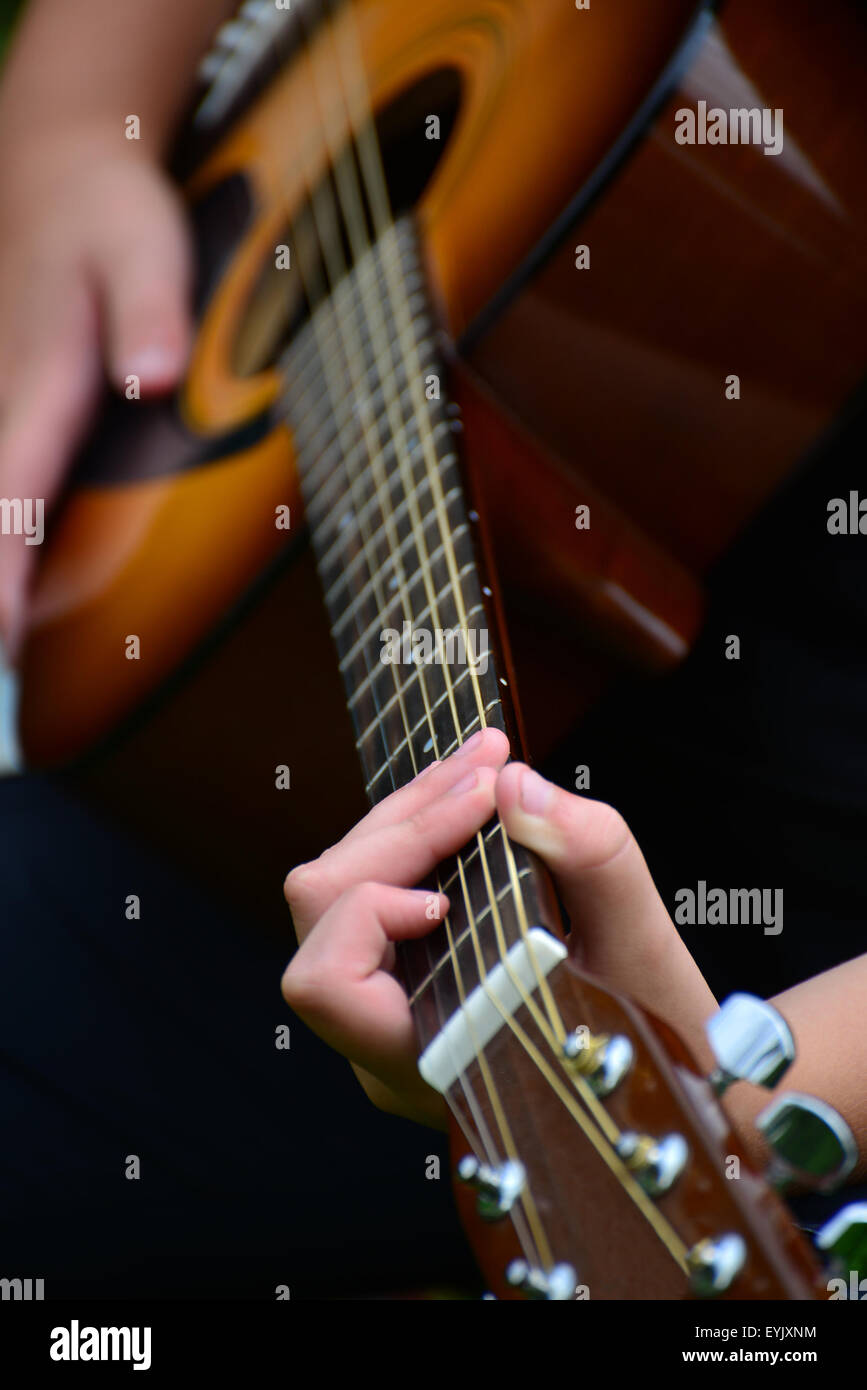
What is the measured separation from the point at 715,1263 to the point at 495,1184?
0.07 meters

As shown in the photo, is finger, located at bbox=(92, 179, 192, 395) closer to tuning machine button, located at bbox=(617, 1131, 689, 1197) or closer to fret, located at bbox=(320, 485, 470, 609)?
fret, located at bbox=(320, 485, 470, 609)

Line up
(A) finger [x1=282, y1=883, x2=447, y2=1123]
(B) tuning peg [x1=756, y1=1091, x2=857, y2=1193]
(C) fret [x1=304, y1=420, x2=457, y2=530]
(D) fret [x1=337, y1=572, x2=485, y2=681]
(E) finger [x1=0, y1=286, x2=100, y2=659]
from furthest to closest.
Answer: (E) finger [x1=0, y1=286, x2=100, y2=659], (C) fret [x1=304, y1=420, x2=457, y2=530], (D) fret [x1=337, y1=572, x2=485, y2=681], (A) finger [x1=282, y1=883, x2=447, y2=1123], (B) tuning peg [x1=756, y1=1091, x2=857, y2=1193]

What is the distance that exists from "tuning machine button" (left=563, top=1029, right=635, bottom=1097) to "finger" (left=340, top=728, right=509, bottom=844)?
4.2 inches

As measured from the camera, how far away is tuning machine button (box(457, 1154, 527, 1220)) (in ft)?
1.12

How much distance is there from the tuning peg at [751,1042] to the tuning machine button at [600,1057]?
3 cm

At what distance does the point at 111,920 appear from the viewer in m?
0.84

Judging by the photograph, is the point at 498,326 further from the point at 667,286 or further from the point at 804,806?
the point at 804,806

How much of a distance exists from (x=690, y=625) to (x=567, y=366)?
6.8 inches

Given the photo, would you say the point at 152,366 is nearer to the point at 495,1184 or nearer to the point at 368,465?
the point at 368,465

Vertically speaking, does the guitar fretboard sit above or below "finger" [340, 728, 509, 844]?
above

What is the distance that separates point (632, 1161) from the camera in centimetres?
33

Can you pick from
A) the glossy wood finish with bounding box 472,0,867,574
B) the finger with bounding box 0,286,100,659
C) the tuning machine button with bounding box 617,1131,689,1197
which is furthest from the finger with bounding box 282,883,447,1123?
the finger with bounding box 0,286,100,659
